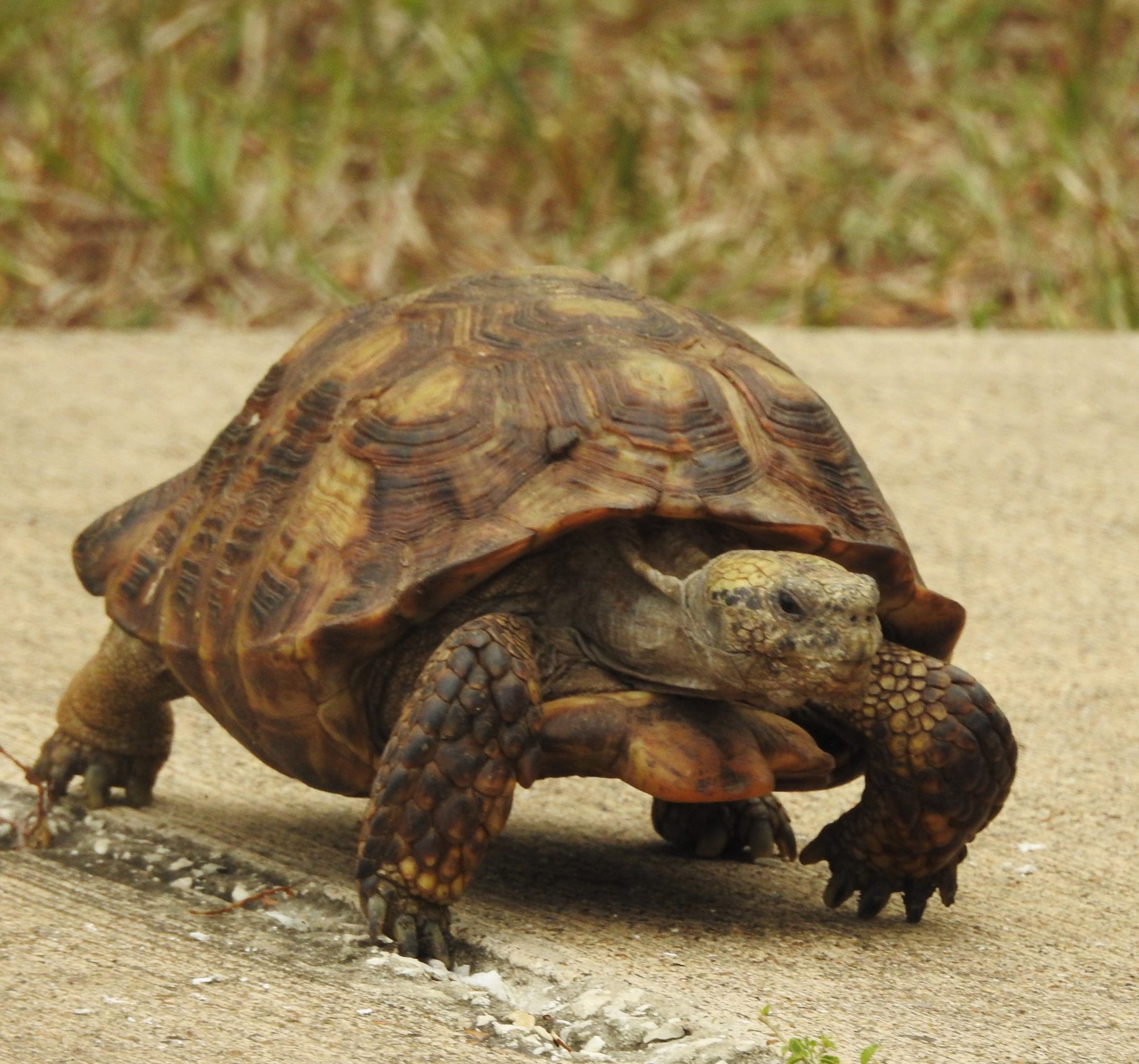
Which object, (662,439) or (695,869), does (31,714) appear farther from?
(662,439)

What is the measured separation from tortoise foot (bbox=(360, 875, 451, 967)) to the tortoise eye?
0.59m

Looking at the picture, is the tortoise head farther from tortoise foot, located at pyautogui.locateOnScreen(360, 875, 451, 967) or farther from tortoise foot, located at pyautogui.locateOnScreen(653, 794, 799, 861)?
tortoise foot, located at pyautogui.locateOnScreen(653, 794, 799, 861)

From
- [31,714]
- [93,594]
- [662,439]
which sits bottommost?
[31,714]

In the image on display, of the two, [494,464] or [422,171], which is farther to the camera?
[422,171]

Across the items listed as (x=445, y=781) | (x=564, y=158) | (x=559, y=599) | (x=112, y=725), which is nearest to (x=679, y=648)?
(x=559, y=599)

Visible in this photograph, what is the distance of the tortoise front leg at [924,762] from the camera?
8.76 feet

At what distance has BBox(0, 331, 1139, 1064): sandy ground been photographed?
2250 mm

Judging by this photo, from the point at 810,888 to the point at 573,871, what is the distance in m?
0.38

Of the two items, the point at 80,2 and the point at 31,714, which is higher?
the point at 80,2

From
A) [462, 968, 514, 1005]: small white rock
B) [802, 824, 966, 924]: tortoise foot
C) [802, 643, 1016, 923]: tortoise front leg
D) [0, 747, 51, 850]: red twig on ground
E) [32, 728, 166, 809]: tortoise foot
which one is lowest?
[0, 747, 51, 850]: red twig on ground

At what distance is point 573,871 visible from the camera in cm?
298

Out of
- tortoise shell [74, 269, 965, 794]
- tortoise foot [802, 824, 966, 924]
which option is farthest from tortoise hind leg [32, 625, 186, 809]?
tortoise foot [802, 824, 966, 924]

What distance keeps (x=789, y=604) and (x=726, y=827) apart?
2.77 feet

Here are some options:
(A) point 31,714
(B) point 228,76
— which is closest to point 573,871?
(A) point 31,714
